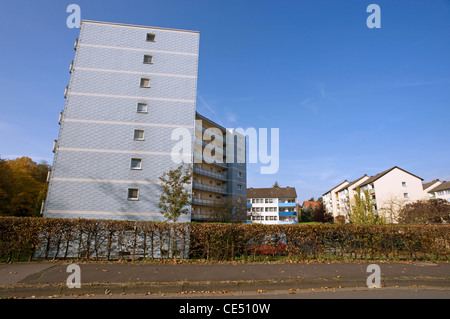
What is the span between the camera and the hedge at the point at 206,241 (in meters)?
9.86

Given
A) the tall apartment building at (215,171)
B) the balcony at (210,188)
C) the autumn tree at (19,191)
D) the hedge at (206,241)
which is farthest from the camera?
the tall apartment building at (215,171)

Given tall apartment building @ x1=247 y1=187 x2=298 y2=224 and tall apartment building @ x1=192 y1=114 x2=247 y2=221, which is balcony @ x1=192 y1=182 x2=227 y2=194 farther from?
tall apartment building @ x1=247 y1=187 x2=298 y2=224

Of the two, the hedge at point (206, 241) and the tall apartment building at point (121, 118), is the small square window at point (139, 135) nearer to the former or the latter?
the tall apartment building at point (121, 118)

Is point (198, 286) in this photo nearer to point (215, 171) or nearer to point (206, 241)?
point (206, 241)

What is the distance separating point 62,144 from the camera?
1961cm

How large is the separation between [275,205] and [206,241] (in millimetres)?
62592

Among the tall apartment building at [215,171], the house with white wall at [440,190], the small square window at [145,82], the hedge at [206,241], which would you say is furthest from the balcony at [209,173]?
the house with white wall at [440,190]

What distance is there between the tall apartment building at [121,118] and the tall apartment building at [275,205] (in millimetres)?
52005

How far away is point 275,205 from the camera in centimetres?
6994

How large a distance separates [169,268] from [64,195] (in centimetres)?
1538

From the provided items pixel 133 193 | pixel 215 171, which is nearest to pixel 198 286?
pixel 133 193
